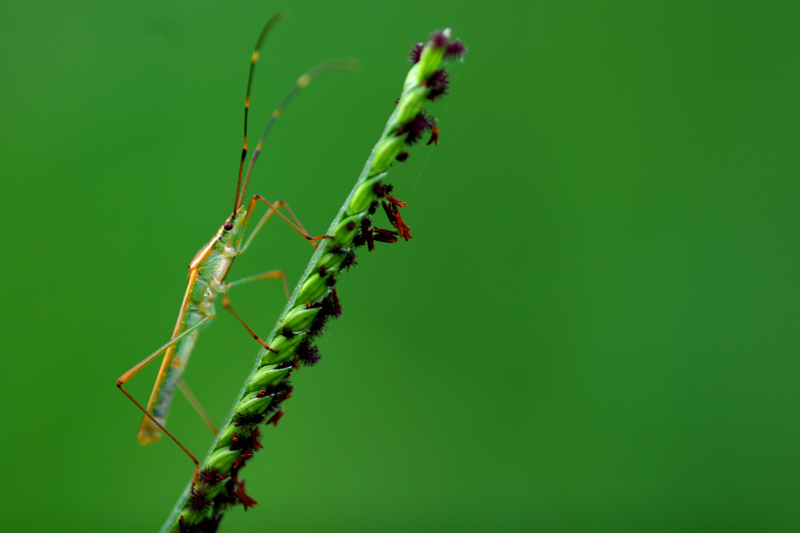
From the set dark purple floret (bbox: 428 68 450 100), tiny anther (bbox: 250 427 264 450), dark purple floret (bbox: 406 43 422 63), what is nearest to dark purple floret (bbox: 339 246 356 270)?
dark purple floret (bbox: 428 68 450 100)

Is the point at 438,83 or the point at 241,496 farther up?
the point at 438,83

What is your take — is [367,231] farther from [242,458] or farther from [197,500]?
[197,500]

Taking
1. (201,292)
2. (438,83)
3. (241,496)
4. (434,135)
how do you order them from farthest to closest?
1. (201,292)
2. (241,496)
3. (434,135)
4. (438,83)

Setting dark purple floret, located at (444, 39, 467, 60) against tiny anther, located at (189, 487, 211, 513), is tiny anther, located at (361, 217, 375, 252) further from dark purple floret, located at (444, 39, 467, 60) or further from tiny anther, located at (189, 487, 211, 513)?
tiny anther, located at (189, 487, 211, 513)

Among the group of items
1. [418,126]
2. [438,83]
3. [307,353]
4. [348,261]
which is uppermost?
[438,83]

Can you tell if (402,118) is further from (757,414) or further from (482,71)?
(757,414)

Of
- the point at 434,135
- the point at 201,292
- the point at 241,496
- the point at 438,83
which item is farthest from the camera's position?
the point at 201,292

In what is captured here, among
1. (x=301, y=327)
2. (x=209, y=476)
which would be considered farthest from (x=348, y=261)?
(x=209, y=476)
